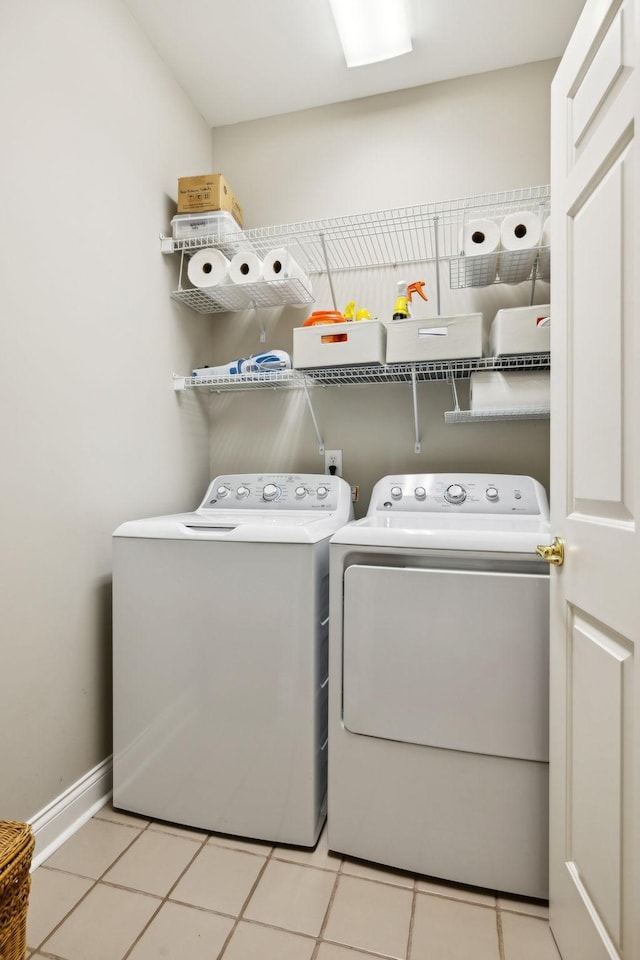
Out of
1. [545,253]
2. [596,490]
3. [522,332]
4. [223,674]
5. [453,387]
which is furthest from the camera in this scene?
[453,387]

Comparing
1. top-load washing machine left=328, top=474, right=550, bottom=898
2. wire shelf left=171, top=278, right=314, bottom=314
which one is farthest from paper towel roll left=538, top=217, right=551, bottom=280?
top-load washing machine left=328, top=474, right=550, bottom=898

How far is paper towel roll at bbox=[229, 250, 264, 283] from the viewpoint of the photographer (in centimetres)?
198

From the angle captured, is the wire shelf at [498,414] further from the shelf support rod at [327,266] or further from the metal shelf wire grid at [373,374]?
the shelf support rod at [327,266]

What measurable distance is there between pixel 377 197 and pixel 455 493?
4.42 feet

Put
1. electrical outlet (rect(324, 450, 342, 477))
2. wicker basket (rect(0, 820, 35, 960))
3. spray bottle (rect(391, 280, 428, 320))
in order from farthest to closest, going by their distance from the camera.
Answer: electrical outlet (rect(324, 450, 342, 477)) → spray bottle (rect(391, 280, 428, 320)) → wicker basket (rect(0, 820, 35, 960))

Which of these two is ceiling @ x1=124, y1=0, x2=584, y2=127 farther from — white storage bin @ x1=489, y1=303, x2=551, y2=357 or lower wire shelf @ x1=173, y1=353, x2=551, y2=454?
lower wire shelf @ x1=173, y1=353, x2=551, y2=454

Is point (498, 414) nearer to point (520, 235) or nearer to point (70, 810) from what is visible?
point (520, 235)

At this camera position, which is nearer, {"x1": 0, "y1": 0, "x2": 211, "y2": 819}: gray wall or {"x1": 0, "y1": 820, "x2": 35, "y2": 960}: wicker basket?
{"x1": 0, "y1": 820, "x2": 35, "y2": 960}: wicker basket

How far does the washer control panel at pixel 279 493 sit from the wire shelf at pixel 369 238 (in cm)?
94

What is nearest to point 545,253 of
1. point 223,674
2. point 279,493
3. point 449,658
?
point 279,493

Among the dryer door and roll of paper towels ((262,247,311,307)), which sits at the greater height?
roll of paper towels ((262,247,311,307))

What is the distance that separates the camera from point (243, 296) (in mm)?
2166

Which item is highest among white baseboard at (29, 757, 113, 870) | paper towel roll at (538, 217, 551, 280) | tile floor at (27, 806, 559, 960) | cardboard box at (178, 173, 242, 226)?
cardboard box at (178, 173, 242, 226)

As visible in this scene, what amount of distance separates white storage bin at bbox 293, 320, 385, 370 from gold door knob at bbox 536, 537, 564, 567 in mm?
934
